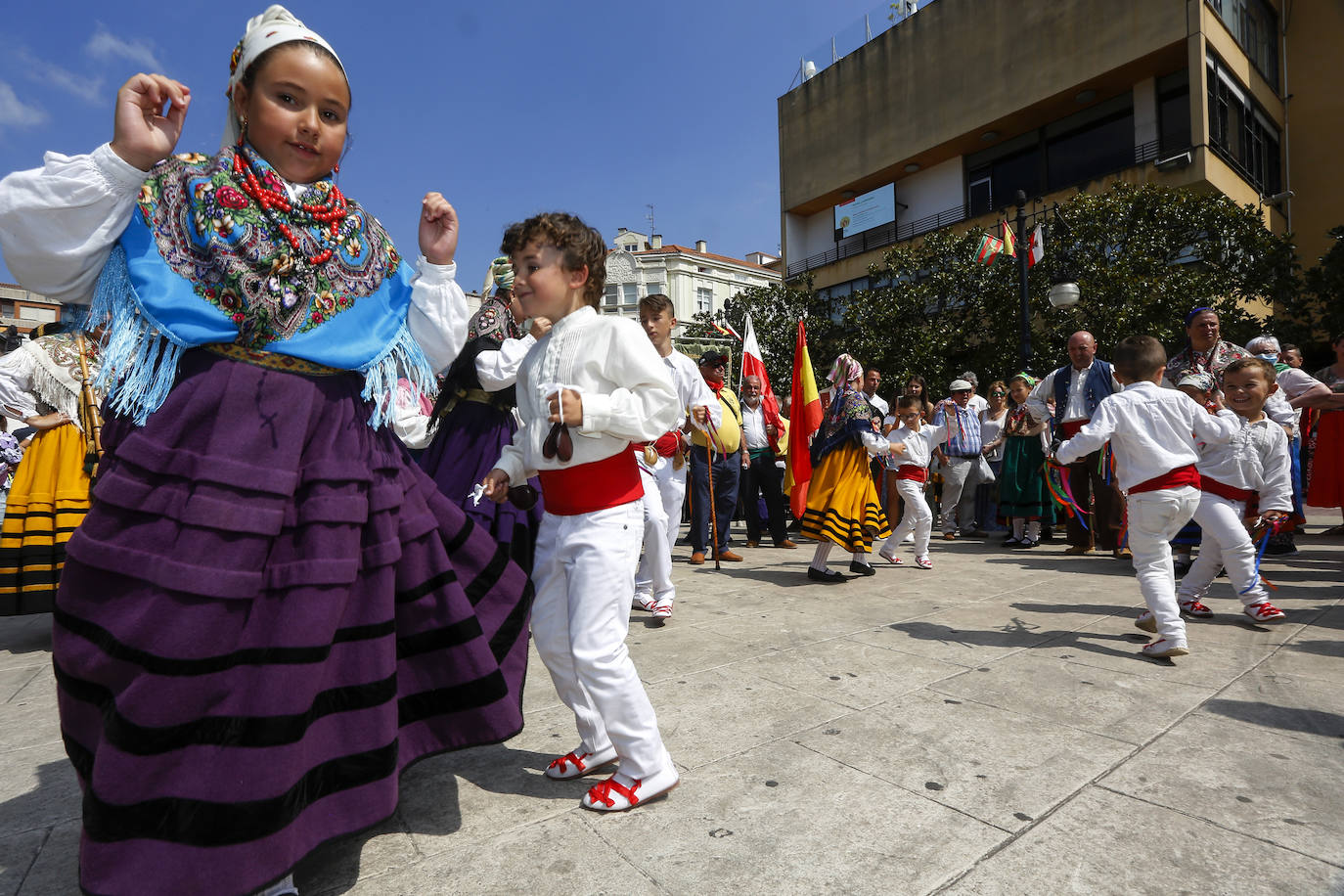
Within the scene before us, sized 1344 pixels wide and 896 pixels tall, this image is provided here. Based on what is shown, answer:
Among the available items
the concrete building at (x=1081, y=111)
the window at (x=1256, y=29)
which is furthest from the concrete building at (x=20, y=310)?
the window at (x=1256, y=29)

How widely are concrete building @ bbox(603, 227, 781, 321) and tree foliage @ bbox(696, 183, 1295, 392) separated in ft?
125

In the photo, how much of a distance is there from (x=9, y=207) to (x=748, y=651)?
3.44 m

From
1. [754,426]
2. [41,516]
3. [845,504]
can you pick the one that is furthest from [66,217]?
[754,426]

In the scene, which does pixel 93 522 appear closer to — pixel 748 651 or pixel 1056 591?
pixel 748 651

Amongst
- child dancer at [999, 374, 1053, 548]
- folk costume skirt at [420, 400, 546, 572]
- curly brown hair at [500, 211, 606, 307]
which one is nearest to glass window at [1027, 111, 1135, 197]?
child dancer at [999, 374, 1053, 548]

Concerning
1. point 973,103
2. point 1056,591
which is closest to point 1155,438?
point 1056,591

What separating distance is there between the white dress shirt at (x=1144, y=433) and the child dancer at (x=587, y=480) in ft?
9.38

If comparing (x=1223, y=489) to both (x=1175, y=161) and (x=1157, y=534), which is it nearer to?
(x=1157, y=534)

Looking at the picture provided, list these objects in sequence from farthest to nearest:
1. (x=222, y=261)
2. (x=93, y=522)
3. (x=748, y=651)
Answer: (x=748, y=651) < (x=222, y=261) < (x=93, y=522)

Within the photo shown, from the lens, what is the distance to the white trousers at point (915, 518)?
6.87m

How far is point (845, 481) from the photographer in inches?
241

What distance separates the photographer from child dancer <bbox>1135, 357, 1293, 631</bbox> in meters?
4.46

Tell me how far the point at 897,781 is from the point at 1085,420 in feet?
19.4

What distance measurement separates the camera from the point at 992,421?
1002cm
